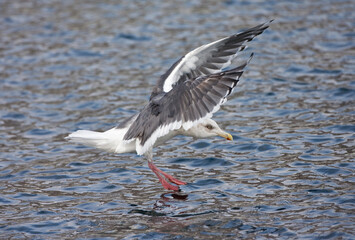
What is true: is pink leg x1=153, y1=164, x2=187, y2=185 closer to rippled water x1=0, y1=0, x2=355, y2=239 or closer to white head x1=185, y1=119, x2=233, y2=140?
rippled water x1=0, y1=0, x2=355, y2=239

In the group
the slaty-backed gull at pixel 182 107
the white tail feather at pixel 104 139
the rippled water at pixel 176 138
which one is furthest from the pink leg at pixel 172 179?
the white tail feather at pixel 104 139

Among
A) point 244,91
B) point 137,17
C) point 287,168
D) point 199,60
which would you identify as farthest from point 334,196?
point 137,17

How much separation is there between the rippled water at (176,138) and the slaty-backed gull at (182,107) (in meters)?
0.68

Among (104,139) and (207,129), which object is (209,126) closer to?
(207,129)

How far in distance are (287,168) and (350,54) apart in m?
5.30

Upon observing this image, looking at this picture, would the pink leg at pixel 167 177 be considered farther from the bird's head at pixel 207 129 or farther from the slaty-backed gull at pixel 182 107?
the bird's head at pixel 207 129

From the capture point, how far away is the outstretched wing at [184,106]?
7000mm

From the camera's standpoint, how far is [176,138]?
33.3 feet

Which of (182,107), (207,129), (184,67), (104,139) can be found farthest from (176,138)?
(182,107)

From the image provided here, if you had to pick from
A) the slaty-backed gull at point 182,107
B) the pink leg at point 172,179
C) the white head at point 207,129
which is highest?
the slaty-backed gull at point 182,107

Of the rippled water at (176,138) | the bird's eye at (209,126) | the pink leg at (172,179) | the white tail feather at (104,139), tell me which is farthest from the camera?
the bird's eye at (209,126)

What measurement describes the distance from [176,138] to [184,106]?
2.94 m

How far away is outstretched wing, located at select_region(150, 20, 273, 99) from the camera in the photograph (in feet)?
28.2

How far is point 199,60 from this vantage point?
8961 millimetres
